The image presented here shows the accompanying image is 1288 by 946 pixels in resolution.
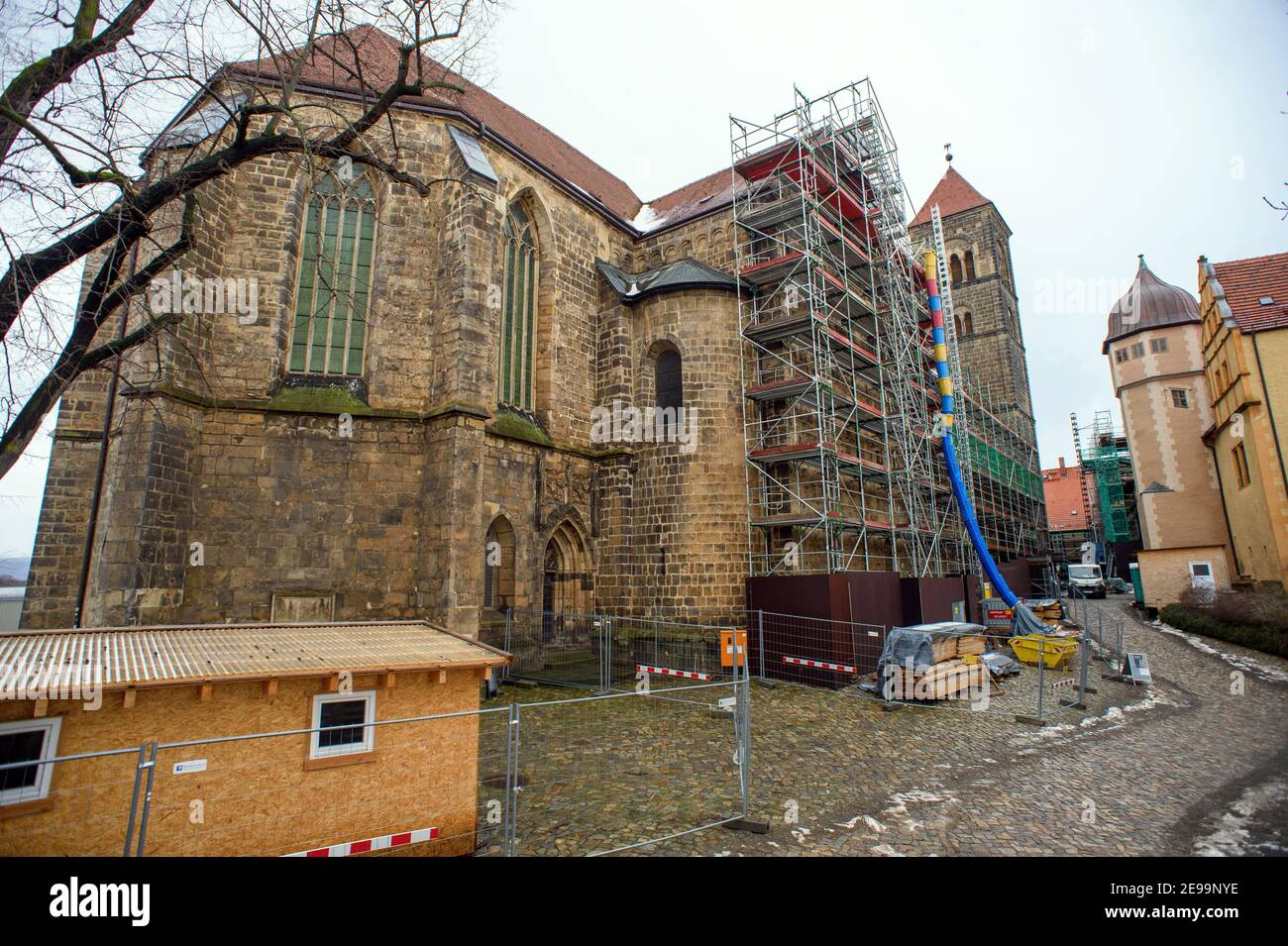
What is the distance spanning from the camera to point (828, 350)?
14.9m

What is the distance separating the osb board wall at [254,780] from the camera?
3615 mm

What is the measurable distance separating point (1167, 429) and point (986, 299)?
15.6 metres

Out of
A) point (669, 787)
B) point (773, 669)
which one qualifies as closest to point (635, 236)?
point (773, 669)

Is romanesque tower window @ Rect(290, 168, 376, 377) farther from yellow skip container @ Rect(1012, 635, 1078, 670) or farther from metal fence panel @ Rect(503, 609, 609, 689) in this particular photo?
yellow skip container @ Rect(1012, 635, 1078, 670)

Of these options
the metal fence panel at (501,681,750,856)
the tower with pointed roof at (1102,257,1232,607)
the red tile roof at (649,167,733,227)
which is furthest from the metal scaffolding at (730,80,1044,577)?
the tower with pointed roof at (1102,257,1232,607)

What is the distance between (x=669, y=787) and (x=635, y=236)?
53.8 feet

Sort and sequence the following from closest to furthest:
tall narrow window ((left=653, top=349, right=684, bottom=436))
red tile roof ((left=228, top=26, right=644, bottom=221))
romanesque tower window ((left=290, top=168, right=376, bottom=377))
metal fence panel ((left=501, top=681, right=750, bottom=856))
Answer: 1. metal fence panel ((left=501, top=681, right=750, bottom=856))
2. romanesque tower window ((left=290, top=168, right=376, bottom=377))
3. red tile roof ((left=228, top=26, right=644, bottom=221))
4. tall narrow window ((left=653, top=349, right=684, bottom=436))

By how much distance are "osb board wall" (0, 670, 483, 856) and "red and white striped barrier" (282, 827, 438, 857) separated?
0.04 metres

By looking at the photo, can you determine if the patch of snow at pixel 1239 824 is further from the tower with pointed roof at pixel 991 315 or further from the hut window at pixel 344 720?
the tower with pointed roof at pixel 991 315

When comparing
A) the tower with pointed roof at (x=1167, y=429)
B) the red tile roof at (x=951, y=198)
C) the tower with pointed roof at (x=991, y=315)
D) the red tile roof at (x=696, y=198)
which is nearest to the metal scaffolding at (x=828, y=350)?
the red tile roof at (x=696, y=198)

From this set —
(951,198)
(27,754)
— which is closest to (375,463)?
(27,754)

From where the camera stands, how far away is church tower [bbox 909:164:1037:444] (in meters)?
38.4

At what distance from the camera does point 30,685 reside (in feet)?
11.2
